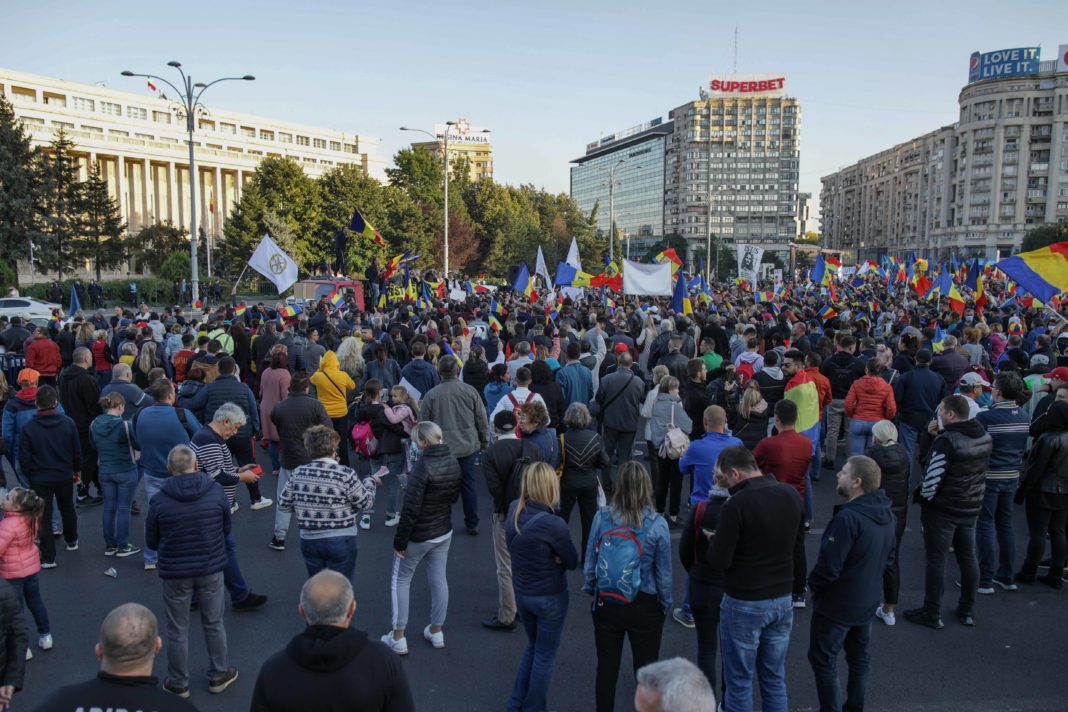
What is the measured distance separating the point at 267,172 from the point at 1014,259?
46.1 m

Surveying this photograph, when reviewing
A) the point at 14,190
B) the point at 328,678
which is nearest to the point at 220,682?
the point at 328,678

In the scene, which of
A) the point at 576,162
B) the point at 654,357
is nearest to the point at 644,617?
the point at 654,357

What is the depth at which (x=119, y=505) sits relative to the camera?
7348 millimetres

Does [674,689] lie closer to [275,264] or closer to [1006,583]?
[1006,583]

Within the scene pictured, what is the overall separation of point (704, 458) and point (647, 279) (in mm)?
12210

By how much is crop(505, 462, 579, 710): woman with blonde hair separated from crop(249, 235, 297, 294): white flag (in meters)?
12.4

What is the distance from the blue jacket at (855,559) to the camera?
4.37 metres

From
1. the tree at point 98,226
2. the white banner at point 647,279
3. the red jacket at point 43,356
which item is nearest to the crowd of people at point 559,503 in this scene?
the red jacket at point 43,356

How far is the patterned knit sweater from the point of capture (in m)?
5.13

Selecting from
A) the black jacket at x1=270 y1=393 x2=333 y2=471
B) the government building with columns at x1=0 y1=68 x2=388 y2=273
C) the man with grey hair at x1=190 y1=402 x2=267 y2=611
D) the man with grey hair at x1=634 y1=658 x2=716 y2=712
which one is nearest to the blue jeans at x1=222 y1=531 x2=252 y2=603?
the man with grey hair at x1=190 y1=402 x2=267 y2=611

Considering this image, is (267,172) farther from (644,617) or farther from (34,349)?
(644,617)

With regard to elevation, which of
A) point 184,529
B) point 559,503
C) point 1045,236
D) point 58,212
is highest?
point 1045,236

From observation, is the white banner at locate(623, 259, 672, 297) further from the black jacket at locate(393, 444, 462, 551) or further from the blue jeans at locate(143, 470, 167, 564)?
the black jacket at locate(393, 444, 462, 551)

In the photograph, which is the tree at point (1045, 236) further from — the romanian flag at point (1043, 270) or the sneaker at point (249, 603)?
the sneaker at point (249, 603)
